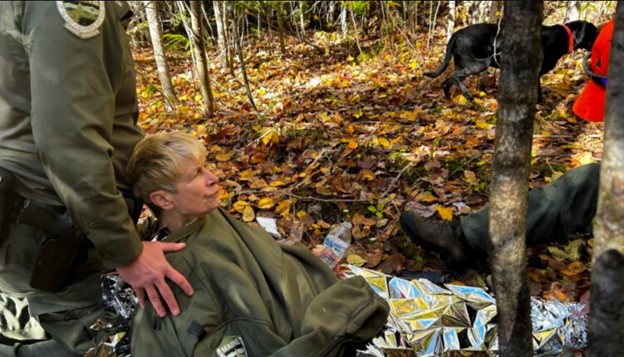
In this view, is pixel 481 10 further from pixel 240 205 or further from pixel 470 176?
pixel 240 205

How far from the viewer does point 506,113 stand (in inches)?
53.4

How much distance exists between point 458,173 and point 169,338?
9.27 ft

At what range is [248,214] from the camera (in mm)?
3699

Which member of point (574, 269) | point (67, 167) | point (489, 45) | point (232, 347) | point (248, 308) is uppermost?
point (67, 167)

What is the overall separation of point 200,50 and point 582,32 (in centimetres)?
476

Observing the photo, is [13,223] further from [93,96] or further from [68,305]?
[93,96]

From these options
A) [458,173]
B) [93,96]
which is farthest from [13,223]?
[458,173]

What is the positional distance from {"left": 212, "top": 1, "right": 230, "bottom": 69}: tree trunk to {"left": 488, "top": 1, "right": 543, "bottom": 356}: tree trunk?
7.25 m

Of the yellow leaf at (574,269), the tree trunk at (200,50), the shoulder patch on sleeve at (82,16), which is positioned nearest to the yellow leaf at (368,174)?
the yellow leaf at (574,269)

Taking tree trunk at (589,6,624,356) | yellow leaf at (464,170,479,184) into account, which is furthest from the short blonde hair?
yellow leaf at (464,170,479,184)

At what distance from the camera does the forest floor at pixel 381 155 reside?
3236 millimetres

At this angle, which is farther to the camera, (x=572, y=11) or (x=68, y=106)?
(x=572, y=11)

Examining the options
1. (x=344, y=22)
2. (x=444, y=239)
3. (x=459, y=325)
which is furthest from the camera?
(x=344, y=22)

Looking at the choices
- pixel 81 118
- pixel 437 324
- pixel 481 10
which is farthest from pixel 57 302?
pixel 481 10
